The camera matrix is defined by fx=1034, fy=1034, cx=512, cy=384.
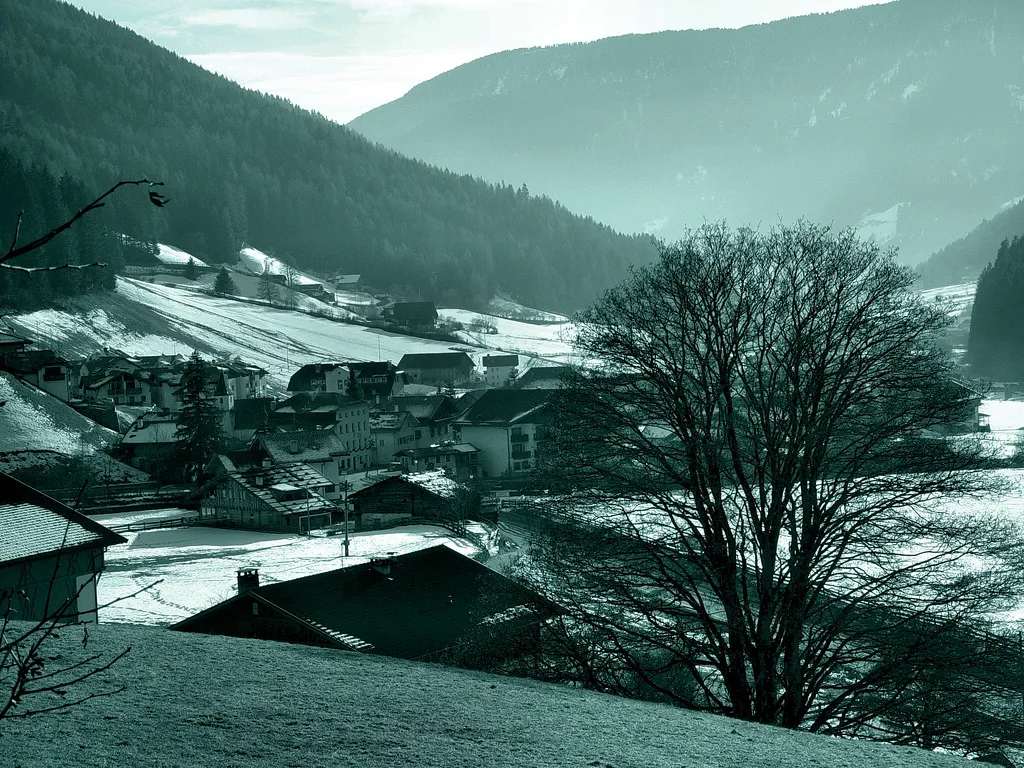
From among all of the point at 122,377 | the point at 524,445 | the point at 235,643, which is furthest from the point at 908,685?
the point at 122,377

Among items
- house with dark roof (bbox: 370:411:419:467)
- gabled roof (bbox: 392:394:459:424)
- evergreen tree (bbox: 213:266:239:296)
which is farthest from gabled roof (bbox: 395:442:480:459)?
evergreen tree (bbox: 213:266:239:296)

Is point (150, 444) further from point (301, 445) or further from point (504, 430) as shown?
point (504, 430)

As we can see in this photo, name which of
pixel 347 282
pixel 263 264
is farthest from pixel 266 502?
pixel 347 282

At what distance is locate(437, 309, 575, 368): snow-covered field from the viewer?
114188 mm

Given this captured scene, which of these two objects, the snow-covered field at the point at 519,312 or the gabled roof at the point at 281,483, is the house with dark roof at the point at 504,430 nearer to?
the gabled roof at the point at 281,483

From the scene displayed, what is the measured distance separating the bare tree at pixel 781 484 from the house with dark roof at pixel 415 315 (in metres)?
113

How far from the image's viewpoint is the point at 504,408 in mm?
56594

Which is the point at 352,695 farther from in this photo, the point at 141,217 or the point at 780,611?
the point at 141,217

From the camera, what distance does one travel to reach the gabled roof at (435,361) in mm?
95062

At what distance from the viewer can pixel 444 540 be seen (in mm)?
35062

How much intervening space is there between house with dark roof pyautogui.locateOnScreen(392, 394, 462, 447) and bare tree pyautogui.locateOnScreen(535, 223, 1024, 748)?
171 feet

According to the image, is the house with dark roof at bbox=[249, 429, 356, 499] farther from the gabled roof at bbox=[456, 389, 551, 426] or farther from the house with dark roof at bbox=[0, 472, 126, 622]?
the house with dark roof at bbox=[0, 472, 126, 622]

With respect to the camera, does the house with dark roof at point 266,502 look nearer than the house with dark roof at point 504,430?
Yes

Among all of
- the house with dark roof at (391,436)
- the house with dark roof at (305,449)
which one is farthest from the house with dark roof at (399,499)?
the house with dark roof at (391,436)
